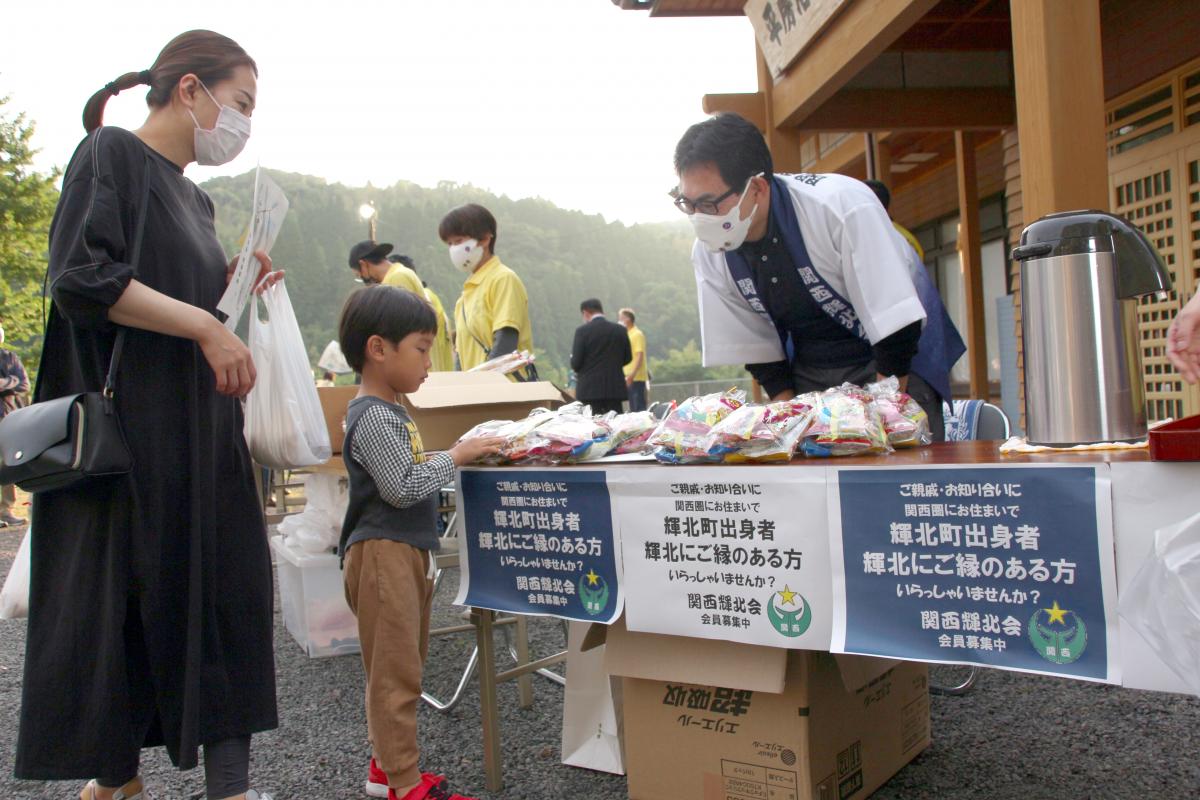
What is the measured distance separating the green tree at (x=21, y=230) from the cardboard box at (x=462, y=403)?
16.7 m

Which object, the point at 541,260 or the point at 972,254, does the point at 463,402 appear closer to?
the point at 972,254

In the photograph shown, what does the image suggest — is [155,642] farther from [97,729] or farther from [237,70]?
[237,70]

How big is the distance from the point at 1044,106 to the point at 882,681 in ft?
6.06

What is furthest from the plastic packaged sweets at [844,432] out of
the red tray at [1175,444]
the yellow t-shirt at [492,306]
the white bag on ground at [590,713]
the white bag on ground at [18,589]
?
the yellow t-shirt at [492,306]

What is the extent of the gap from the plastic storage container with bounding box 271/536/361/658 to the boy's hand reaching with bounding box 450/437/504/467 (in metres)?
1.86

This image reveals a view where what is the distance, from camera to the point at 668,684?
6.98 feet

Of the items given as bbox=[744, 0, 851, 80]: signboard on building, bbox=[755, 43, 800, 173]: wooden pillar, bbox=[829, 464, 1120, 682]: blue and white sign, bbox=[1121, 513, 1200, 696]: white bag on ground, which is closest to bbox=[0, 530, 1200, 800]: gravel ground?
bbox=[829, 464, 1120, 682]: blue and white sign

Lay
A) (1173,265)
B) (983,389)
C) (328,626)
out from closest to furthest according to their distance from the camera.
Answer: (328,626) → (1173,265) → (983,389)

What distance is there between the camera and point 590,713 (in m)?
2.59

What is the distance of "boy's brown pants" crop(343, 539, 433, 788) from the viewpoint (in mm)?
2164

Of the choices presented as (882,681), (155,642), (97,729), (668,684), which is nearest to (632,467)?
(668,684)

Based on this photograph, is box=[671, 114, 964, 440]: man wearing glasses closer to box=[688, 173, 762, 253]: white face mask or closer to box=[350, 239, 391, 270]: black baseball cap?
box=[688, 173, 762, 253]: white face mask

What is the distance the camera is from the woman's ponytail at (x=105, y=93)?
1998 millimetres

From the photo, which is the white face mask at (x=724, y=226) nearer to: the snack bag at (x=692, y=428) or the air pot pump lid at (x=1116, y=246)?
the snack bag at (x=692, y=428)
